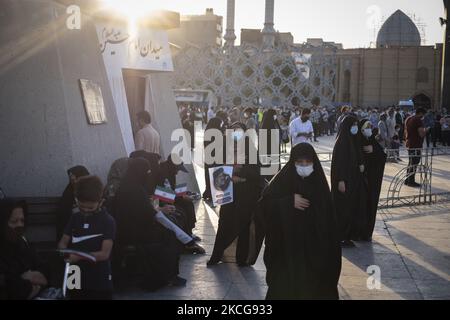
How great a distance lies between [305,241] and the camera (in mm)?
4445

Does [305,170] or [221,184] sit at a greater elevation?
[305,170]

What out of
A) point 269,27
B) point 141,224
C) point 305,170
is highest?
point 269,27

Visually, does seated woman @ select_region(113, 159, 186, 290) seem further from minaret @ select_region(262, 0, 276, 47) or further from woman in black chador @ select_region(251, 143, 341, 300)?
minaret @ select_region(262, 0, 276, 47)

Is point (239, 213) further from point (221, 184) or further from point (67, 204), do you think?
point (67, 204)

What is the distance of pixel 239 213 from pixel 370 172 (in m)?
2.41

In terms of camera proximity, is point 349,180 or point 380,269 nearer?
point 380,269

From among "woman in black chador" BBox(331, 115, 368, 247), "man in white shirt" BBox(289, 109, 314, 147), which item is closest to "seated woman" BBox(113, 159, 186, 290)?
"woman in black chador" BBox(331, 115, 368, 247)

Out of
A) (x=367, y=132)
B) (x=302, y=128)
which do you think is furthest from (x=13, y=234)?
(x=302, y=128)

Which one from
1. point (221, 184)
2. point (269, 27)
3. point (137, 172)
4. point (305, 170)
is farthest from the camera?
point (269, 27)

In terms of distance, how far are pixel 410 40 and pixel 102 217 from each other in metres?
76.1

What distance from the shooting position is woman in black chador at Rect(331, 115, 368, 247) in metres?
7.40

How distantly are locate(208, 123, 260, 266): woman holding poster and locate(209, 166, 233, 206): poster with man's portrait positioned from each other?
11cm

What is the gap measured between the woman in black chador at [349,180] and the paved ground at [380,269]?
0.30 meters

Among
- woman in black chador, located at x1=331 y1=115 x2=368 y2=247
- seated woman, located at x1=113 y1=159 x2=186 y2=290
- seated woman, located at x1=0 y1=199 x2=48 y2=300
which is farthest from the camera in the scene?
woman in black chador, located at x1=331 y1=115 x2=368 y2=247
